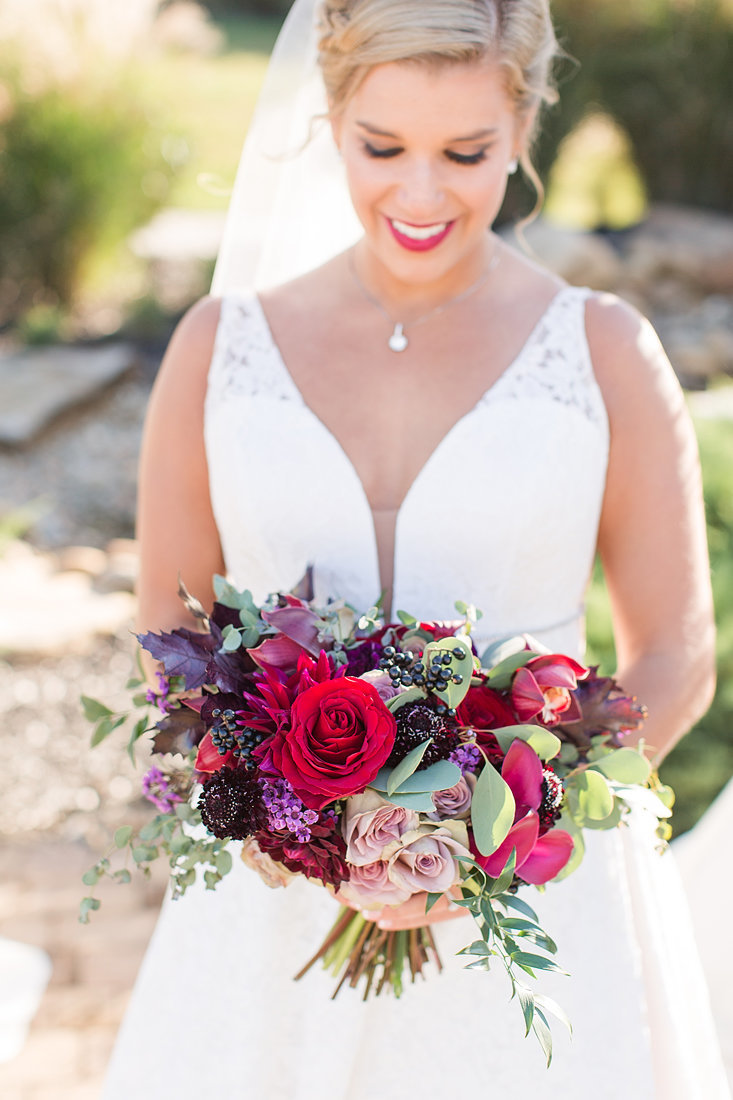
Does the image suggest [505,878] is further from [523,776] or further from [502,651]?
[502,651]

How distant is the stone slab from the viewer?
A: 25.2 ft

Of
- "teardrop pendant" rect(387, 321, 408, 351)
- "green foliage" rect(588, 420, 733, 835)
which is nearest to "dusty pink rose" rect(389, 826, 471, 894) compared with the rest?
"teardrop pendant" rect(387, 321, 408, 351)

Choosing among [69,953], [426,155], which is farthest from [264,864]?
[69,953]

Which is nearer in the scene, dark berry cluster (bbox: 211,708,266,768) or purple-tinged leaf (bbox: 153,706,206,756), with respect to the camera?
dark berry cluster (bbox: 211,708,266,768)

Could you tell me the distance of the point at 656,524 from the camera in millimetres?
1905

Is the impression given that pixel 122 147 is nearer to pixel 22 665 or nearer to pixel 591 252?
pixel 591 252

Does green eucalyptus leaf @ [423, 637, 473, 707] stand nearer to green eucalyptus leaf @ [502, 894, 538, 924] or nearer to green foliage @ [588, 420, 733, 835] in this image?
green eucalyptus leaf @ [502, 894, 538, 924]

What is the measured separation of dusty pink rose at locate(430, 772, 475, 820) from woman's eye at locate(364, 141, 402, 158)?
1.02m

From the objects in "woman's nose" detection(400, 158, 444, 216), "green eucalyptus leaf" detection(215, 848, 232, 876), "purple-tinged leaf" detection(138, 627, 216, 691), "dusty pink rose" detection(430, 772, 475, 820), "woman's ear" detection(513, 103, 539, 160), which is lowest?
"green eucalyptus leaf" detection(215, 848, 232, 876)

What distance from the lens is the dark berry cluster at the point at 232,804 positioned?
4.60ft

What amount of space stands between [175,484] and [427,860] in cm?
93

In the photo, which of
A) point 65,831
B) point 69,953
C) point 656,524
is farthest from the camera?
point 65,831

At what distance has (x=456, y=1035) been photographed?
189 centimetres

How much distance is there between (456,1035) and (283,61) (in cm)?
193
